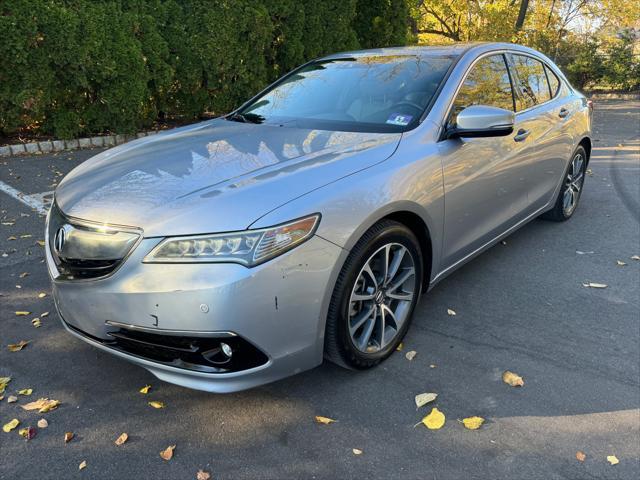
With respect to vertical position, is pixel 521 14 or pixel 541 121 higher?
pixel 521 14

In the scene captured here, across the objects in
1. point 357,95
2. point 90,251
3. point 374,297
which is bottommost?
point 374,297

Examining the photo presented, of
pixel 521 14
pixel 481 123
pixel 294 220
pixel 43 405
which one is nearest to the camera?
pixel 294 220

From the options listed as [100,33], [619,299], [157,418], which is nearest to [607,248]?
[619,299]

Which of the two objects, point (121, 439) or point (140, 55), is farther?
point (140, 55)

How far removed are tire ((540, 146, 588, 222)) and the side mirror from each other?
2158 millimetres

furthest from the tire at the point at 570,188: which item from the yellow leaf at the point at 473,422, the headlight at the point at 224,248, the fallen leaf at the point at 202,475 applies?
the fallen leaf at the point at 202,475

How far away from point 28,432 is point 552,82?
4677 mm

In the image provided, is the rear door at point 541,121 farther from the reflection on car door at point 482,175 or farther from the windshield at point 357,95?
the windshield at point 357,95

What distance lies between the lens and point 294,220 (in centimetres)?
219

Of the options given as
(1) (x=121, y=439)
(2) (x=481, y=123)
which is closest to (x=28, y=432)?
(1) (x=121, y=439)

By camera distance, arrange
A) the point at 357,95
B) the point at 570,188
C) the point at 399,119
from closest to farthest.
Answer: the point at 399,119 < the point at 357,95 < the point at 570,188

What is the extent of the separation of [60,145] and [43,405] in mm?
6029

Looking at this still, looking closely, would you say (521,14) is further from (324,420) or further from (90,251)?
(90,251)

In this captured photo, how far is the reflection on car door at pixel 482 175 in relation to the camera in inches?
121
